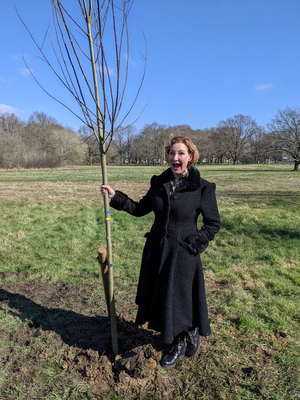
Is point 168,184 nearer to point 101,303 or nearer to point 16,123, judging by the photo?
point 101,303

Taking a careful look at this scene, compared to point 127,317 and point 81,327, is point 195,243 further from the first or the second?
point 81,327

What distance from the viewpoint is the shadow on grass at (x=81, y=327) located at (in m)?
3.04

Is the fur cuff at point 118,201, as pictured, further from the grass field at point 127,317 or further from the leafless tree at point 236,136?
the leafless tree at point 236,136

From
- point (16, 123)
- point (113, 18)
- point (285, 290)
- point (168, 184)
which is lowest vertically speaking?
point (285, 290)

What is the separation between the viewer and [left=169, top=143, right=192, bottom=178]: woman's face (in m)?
2.56

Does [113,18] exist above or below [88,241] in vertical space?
above

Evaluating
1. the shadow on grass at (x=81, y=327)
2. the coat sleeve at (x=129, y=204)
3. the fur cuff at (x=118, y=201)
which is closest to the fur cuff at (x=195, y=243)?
the coat sleeve at (x=129, y=204)

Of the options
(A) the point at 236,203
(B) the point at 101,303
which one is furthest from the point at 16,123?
(B) the point at 101,303

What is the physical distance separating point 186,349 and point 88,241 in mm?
4337

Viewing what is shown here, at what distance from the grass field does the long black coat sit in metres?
0.51

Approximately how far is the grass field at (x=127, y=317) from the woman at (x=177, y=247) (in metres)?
0.47

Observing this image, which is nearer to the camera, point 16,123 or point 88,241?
point 88,241

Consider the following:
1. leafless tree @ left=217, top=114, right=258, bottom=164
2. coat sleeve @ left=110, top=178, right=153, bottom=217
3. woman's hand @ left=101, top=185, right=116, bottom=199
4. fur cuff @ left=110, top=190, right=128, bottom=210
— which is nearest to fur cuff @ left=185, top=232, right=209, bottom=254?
coat sleeve @ left=110, top=178, right=153, bottom=217

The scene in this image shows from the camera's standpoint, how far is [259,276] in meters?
4.96
